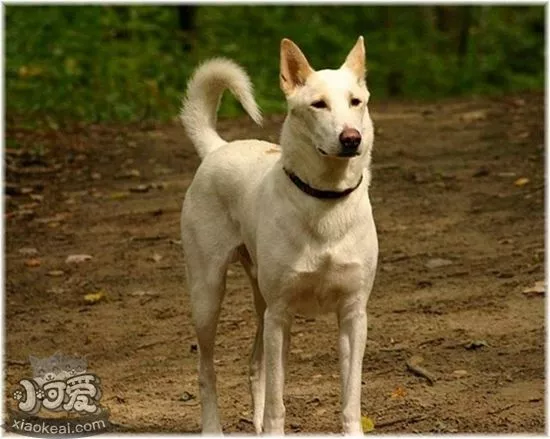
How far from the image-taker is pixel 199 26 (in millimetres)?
17422

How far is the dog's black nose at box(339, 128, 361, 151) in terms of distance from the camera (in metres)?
4.54

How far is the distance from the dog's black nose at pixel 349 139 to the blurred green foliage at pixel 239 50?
8655 mm

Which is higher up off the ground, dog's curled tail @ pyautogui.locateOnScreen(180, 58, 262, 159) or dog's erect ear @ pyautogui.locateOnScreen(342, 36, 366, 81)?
dog's erect ear @ pyautogui.locateOnScreen(342, 36, 366, 81)

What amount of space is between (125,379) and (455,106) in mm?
9100

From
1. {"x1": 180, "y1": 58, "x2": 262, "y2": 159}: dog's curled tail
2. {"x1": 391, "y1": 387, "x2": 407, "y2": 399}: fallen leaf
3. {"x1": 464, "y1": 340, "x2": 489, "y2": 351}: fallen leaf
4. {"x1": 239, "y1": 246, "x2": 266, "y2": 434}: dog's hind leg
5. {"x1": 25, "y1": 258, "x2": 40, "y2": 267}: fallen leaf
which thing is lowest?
{"x1": 25, "y1": 258, "x2": 40, "y2": 267}: fallen leaf

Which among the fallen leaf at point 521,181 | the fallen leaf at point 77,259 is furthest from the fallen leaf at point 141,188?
the fallen leaf at point 521,181

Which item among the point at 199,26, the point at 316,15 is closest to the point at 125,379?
the point at 199,26

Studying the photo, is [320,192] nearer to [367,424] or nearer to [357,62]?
[357,62]

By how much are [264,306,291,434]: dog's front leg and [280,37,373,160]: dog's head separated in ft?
2.22

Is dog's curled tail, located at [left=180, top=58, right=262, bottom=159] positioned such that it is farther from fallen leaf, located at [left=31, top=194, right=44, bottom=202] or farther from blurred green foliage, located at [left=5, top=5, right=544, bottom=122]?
blurred green foliage, located at [left=5, top=5, right=544, bottom=122]

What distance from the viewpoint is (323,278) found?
4.79 meters

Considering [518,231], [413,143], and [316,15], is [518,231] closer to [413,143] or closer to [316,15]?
[413,143]

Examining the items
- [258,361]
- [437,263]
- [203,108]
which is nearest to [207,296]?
[258,361]

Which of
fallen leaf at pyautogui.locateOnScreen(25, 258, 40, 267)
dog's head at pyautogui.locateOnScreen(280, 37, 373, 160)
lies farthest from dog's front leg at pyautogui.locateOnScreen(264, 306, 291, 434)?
fallen leaf at pyautogui.locateOnScreen(25, 258, 40, 267)
